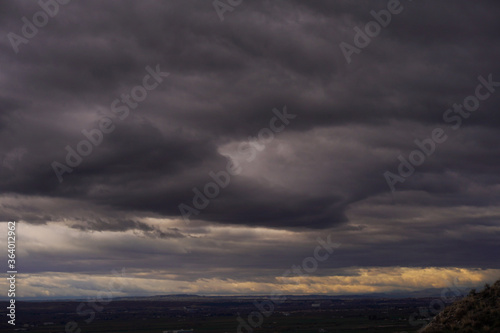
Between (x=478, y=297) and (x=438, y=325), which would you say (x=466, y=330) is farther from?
(x=478, y=297)

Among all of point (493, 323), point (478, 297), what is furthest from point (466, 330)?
point (478, 297)

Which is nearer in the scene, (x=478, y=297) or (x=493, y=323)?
(x=493, y=323)

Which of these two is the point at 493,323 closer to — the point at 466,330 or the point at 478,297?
the point at 466,330

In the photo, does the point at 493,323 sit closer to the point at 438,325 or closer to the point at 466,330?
the point at 466,330

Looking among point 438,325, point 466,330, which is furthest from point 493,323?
point 438,325

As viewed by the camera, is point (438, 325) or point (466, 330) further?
point (438, 325)

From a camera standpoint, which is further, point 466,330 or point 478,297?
point 478,297
